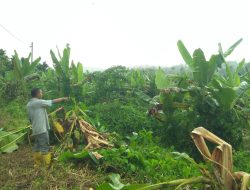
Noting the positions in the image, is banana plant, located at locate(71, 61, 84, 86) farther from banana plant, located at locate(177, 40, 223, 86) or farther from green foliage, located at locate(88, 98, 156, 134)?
banana plant, located at locate(177, 40, 223, 86)

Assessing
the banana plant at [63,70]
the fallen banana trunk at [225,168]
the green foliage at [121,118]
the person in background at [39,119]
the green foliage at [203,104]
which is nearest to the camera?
the fallen banana trunk at [225,168]

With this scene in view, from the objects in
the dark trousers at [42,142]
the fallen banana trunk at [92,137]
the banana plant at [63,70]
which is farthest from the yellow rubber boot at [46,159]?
the banana plant at [63,70]

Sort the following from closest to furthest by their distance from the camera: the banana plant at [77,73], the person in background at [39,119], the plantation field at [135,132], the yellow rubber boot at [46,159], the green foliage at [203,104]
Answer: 1. the plantation field at [135,132]
2. the yellow rubber boot at [46,159]
3. the person in background at [39,119]
4. the green foliage at [203,104]
5. the banana plant at [77,73]

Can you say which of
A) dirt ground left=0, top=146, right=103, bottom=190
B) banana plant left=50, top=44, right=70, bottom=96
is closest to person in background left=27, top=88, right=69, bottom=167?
dirt ground left=0, top=146, right=103, bottom=190

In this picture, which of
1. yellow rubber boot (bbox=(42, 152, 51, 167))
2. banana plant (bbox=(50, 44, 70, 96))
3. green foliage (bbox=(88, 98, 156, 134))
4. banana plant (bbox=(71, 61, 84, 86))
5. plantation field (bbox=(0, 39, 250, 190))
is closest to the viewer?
plantation field (bbox=(0, 39, 250, 190))

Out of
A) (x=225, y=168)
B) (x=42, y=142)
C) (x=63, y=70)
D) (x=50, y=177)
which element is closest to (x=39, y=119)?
(x=42, y=142)

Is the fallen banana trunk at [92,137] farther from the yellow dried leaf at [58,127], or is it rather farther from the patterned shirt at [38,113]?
the patterned shirt at [38,113]

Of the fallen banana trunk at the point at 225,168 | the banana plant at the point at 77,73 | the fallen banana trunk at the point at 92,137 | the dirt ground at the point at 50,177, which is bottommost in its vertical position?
the dirt ground at the point at 50,177

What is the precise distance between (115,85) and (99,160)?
721 cm

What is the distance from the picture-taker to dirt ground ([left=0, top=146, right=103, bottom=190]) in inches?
192

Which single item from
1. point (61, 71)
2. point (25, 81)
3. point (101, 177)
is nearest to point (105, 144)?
point (101, 177)

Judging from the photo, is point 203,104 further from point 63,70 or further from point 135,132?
point 63,70

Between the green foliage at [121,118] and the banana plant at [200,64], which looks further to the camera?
the green foliage at [121,118]

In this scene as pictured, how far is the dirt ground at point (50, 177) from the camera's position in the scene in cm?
489
